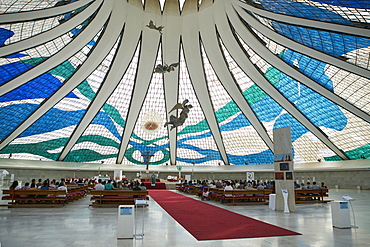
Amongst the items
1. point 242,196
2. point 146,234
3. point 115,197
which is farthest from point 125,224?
point 242,196

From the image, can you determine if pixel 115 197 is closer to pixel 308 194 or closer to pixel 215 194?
pixel 215 194

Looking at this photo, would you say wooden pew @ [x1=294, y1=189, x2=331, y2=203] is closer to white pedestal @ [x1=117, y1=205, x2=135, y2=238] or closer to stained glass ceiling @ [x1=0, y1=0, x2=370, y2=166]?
stained glass ceiling @ [x1=0, y1=0, x2=370, y2=166]

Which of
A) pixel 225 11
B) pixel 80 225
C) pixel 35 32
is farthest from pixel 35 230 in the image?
pixel 225 11

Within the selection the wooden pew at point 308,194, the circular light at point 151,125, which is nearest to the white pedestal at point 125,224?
the wooden pew at point 308,194

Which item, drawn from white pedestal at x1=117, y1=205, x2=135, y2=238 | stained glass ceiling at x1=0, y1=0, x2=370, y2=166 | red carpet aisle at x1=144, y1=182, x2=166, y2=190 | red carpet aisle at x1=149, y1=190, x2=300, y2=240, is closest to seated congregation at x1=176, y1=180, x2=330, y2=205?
red carpet aisle at x1=149, y1=190, x2=300, y2=240

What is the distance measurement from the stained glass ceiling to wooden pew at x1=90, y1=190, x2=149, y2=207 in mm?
10341

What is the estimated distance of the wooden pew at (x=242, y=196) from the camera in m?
16.3

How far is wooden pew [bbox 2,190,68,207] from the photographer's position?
1345cm

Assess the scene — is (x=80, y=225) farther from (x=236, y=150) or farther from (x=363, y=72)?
(x=236, y=150)

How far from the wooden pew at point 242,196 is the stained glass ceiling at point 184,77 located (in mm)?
9758

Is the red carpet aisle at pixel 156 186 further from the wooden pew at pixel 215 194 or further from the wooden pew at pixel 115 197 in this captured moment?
the wooden pew at pixel 115 197

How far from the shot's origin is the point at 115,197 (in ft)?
50.7

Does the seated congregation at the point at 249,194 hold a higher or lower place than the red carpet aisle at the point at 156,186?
higher

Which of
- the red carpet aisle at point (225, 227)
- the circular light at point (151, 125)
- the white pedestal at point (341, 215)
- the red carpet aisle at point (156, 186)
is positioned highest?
the circular light at point (151, 125)
